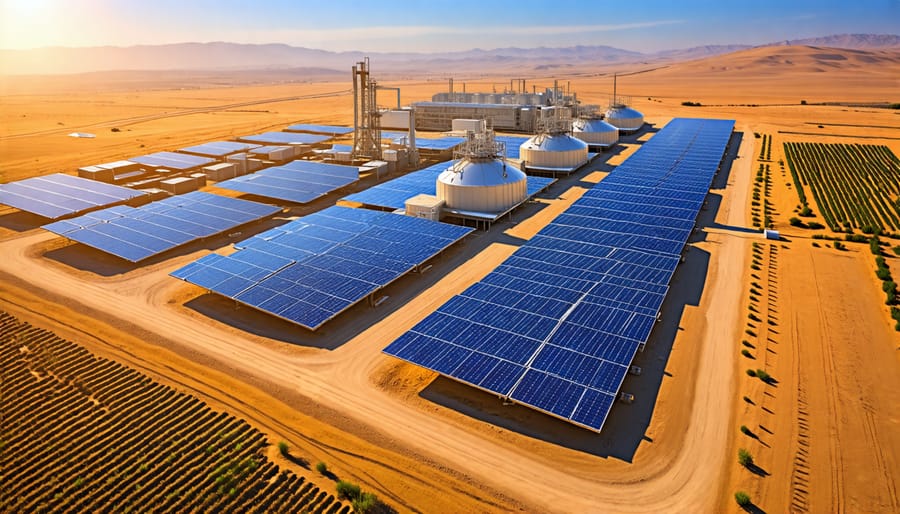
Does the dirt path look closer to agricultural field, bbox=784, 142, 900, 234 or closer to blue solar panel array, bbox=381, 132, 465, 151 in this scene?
blue solar panel array, bbox=381, 132, 465, 151

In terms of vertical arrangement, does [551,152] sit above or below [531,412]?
above

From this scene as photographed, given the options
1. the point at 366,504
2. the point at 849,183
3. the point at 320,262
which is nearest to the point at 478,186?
the point at 320,262

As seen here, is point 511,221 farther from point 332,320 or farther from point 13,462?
point 13,462

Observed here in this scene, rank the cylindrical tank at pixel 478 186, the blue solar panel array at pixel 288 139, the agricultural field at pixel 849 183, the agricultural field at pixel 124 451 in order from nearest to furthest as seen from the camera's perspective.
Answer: the agricultural field at pixel 124 451
the cylindrical tank at pixel 478 186
the agricultural field at pixel 849 183
the blue solar panel array at pixel 288 139

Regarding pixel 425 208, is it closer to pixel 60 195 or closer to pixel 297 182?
pixel 297 182

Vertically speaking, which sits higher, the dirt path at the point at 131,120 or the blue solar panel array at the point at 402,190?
the dirt path at the point at 131,120

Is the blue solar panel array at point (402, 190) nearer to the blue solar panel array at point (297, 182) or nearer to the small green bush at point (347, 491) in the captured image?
the blue solar panel array at point (297, 182)

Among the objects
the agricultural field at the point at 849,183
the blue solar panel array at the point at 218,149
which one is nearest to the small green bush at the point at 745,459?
the agricultural field at the point at 849,183
